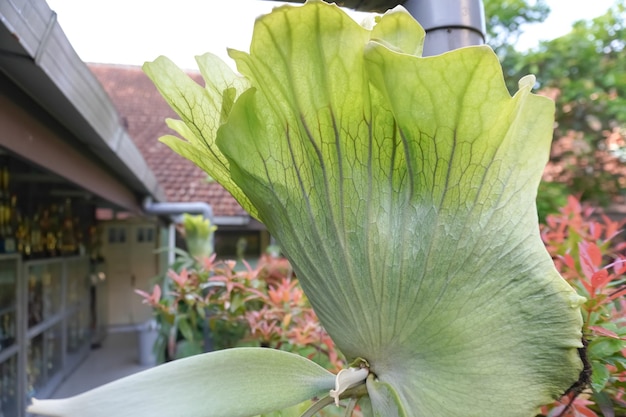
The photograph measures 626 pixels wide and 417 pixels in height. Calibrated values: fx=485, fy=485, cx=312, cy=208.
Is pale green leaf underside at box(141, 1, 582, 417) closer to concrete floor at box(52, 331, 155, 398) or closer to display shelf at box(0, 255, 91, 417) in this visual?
display shelf at box(0, 255, 91, 417)

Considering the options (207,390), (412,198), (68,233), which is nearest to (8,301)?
(68,233)

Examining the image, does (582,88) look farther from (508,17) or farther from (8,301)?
(8,301)

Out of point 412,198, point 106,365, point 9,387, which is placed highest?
point 412,198

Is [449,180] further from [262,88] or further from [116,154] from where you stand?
[116,154]

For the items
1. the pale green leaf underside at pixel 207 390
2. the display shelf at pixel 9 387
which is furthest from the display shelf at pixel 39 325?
the pale green leaf underside at pixel 207 390

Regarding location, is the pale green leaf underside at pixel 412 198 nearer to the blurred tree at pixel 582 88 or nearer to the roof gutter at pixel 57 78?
the roof gutter at pixel 57 78

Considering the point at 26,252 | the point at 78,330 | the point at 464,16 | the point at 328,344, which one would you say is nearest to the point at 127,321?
the point at 78,330
